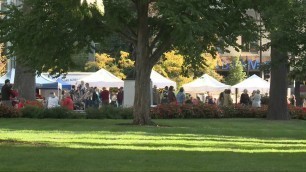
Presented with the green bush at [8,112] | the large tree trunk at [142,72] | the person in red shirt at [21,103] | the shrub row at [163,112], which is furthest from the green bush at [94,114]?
the large tree trunk at [142,72]

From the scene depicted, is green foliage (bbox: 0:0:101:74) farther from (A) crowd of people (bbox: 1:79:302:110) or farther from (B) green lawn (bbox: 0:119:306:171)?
(B) green lawn (bbox: 0:119:306:171)

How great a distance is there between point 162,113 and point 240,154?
1640 cm

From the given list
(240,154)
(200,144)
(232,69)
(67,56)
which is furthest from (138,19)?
(232,69)

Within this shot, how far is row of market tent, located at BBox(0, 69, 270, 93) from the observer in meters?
42.4

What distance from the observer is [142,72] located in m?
22.5

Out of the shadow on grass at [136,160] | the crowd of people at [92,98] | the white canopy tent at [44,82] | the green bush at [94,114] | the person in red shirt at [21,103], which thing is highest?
the white canopy tent at [44,82]

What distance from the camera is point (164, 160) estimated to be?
11.0 meters

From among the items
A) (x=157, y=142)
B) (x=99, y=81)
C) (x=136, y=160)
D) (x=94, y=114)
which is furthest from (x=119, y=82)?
(x=136, y=160)

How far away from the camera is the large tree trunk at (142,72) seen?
22.2m

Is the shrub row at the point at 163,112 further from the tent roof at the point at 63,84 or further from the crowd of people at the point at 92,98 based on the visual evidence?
the tent roof at the point at 63,84

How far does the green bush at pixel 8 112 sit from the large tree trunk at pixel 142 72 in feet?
24.7

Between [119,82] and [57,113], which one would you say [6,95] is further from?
[119,82]

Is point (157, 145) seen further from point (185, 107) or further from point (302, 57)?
point (185, 107)

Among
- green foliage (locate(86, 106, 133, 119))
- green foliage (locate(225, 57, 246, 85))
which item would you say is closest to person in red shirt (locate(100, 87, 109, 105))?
green foliage (locate(86, 106, 133, 119))
